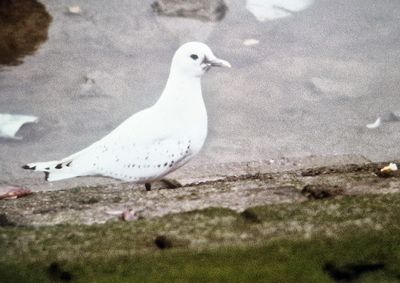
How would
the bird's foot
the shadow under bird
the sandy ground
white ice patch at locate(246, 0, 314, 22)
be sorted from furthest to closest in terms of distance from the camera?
white ice patch at locate(246, 0, 314, 22) → the sandy ground → the bird's foot → the shadow under bird

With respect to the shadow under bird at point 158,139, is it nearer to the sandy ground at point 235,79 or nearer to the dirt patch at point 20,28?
the sandy ground at point 235,79

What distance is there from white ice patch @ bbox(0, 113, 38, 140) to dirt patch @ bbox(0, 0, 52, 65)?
61 centimetres

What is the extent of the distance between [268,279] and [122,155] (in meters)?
0.99

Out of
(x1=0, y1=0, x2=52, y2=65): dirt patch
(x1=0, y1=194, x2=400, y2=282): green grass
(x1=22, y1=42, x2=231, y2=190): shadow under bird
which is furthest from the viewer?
(x1=0, y1=0, x2=52, y2=65): dirt patch

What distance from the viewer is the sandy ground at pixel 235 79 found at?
A: 3739mm

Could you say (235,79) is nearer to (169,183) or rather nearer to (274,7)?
(274,7)

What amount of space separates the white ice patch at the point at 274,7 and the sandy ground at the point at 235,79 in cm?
5

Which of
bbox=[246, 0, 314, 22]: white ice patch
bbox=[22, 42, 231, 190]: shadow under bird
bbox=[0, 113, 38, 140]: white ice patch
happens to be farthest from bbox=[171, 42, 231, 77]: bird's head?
bbox=[246, 0, 314, 22]: white ice patch

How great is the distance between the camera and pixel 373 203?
2035 mm

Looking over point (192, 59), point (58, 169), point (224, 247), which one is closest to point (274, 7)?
point (192, 59)

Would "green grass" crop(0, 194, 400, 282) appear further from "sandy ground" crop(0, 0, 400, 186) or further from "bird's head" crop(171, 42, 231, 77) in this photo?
"sandy ground" crop(0, 0, 400, 186)

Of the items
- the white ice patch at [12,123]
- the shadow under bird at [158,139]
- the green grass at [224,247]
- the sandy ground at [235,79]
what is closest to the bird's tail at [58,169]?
the shadow under bird at [158,139]

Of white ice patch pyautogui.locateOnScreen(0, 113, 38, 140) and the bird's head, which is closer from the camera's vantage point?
the bird's head

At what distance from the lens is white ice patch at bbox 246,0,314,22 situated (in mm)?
4875
